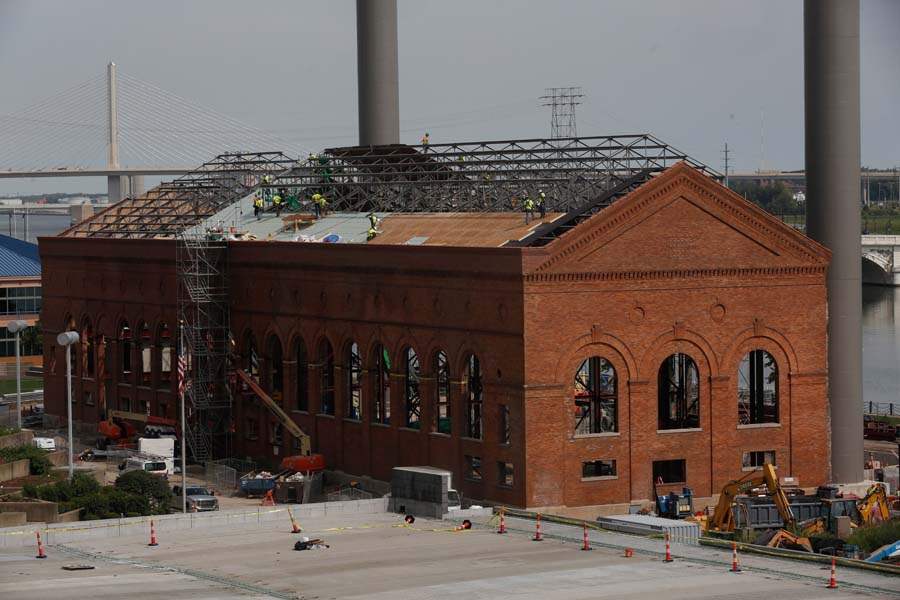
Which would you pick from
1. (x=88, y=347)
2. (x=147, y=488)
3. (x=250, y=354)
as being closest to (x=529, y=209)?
(x=250, y=354)

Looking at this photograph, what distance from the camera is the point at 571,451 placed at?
225ft

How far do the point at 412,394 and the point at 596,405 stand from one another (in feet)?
50.7

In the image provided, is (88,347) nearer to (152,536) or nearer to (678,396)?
(678,396)

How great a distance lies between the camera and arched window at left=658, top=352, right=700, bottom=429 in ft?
244

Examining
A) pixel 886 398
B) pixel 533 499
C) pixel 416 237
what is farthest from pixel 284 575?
pixel 886 398

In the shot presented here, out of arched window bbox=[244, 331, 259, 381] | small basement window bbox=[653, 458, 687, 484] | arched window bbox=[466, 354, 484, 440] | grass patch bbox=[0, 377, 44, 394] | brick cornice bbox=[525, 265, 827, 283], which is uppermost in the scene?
brick cornice bbox=[525, 265, 827, 283]

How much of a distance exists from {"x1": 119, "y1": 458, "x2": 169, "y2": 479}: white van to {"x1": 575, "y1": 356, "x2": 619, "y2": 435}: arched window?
17.4 meters

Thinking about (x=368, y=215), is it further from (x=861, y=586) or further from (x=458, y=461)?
(x=861, y=586)

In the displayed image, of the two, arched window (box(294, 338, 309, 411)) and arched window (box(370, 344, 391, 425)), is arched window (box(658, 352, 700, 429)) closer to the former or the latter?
arched window (box(370, 344, 391, 425))

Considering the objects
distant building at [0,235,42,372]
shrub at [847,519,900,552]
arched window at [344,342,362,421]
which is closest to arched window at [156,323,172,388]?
arched window at [344,342,362,421]

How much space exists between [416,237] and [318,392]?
7870mm

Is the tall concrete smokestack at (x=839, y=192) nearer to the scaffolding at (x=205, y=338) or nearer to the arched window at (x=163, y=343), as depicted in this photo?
the scaffolding at (x=205, y=338)

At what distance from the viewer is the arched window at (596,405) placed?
71.2 meters

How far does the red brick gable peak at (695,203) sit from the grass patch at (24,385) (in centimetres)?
6410
